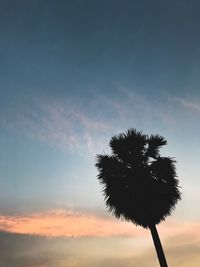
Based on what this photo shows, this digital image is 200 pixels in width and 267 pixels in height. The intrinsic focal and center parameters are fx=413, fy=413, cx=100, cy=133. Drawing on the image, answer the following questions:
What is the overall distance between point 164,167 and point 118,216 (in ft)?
14.6

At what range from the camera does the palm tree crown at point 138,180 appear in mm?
25078

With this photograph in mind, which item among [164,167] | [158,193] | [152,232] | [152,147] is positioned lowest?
[152,232]

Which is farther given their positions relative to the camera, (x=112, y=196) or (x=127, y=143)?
(x=127, y=143)

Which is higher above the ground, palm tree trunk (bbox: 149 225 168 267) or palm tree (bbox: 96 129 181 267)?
palm tree (bbox: 96 129 181 267)

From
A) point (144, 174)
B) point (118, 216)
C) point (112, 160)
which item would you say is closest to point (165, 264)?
point (118, 216)

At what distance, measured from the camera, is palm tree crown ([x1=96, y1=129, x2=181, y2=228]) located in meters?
25.1

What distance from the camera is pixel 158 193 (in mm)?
25594

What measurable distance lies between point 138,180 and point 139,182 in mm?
166

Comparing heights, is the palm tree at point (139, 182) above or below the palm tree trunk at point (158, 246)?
above

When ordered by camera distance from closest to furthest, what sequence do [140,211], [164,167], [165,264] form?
[165,264] → [140,211] → [164,167]

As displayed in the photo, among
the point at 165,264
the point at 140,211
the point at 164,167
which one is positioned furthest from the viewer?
the point at 164,167

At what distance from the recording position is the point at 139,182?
26.0m

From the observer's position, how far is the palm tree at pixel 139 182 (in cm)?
2497

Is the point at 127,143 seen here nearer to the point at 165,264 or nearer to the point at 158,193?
the point at 158,193
